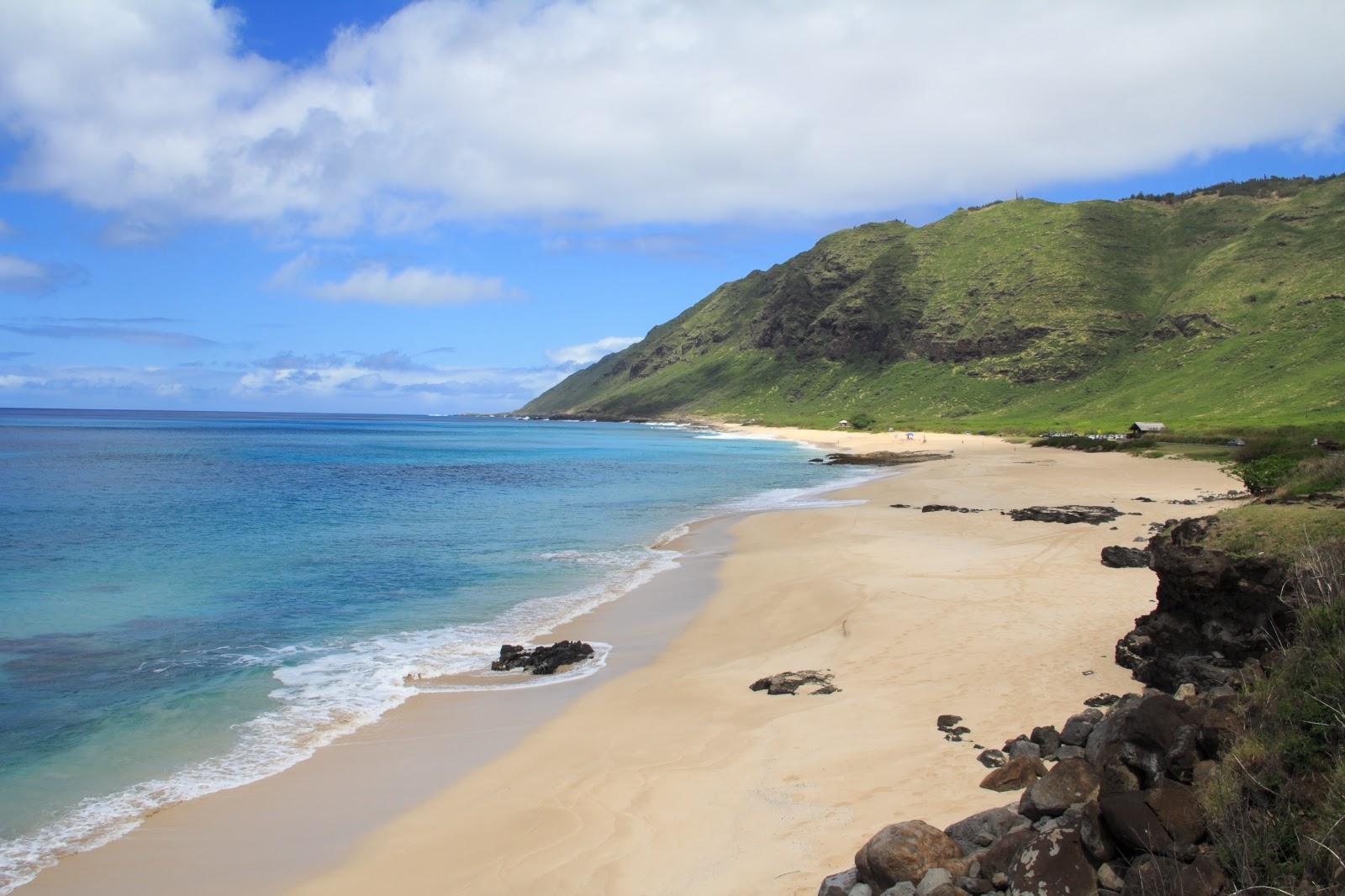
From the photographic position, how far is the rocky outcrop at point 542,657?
14844mm

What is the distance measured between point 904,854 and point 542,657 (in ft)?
33.0

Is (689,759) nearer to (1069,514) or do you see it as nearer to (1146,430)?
(1069,514)

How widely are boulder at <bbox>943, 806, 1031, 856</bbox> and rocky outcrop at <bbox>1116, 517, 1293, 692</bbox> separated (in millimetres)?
3609

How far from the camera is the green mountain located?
91438 mm

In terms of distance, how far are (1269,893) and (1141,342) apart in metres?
129

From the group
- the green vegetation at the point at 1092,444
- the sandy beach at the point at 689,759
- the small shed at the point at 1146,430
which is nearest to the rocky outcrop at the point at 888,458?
the green vegetation at the point at 1092,444

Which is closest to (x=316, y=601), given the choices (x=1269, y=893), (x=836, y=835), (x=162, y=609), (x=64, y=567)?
(x=162, y=609)

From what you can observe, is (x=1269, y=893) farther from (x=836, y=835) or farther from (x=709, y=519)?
(x=709, y=519)

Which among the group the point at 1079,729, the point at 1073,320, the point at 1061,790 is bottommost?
the point at 1079,729

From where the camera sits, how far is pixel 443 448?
10688 cm

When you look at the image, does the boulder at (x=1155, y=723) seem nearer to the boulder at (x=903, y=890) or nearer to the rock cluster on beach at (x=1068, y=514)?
the boulder at (x=903, y=890)

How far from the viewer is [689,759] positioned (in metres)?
10.2

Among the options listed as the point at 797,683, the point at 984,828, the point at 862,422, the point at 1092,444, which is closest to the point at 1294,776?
the point at 984,828

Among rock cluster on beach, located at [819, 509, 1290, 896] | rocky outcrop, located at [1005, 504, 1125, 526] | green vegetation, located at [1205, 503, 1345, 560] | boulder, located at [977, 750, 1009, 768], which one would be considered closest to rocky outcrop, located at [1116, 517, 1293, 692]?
green vegetation, located at [1205, 503, 1345, 560]
